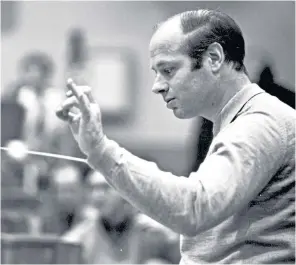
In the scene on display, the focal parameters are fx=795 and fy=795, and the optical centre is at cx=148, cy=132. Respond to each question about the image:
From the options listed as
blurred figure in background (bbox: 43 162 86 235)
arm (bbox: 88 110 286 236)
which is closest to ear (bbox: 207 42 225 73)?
arm (bbox: 88 110 286 236)

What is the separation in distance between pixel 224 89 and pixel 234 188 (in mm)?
284

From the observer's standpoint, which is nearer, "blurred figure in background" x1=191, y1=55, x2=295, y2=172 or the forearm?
the forearm

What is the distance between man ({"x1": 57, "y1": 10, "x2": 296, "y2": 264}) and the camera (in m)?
1.31

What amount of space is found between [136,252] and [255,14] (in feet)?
11.7

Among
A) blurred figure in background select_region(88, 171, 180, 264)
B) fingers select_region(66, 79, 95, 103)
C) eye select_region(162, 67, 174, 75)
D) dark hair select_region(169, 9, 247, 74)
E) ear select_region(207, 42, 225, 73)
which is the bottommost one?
blurred figure in background select_region(88, 171, 180, 264)

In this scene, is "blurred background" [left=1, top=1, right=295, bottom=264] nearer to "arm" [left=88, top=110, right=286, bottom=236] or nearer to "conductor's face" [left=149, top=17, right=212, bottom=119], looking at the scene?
"conductor's face" [left=149, top=17, right=212, bottom=119]

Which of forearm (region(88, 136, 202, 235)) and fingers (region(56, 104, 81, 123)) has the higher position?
fingers (region(56, 104, 81, 123))

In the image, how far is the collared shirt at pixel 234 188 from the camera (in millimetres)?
1305

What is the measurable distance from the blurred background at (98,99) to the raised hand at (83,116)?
2.33m

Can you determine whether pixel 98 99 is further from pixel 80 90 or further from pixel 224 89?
pixel 80 90

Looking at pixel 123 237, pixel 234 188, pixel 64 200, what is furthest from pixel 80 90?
pixel 64 200

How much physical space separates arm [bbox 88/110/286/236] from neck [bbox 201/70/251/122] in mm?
173

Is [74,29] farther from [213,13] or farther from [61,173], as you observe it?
[213,13]

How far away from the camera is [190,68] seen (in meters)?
1.48
